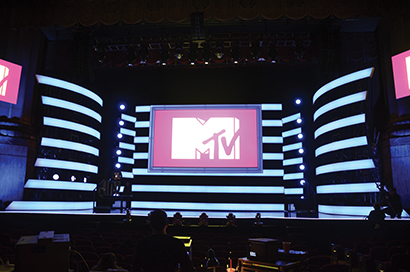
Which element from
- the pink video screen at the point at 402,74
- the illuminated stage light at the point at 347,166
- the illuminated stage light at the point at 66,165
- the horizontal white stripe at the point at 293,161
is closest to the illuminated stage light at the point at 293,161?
the horizontal white stripe at the point at 293,161

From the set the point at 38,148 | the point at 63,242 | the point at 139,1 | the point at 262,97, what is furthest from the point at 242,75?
the point at 63,242

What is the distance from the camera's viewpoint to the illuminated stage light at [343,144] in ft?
39.3

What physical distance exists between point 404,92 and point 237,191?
27.2 feet

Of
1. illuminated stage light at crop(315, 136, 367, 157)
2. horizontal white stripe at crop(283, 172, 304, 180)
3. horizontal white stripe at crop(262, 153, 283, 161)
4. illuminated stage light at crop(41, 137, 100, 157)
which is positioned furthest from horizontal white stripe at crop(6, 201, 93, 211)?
illuminated stage light at crop(315, 136, 367, 157)

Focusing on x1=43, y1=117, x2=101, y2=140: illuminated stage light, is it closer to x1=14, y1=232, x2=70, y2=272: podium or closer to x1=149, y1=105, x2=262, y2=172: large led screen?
x1=149, y1=105, x2=262, y2=172: large led screen

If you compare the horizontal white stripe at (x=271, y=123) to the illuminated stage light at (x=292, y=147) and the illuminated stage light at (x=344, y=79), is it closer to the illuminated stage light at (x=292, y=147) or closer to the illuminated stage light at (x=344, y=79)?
the illuminated stage light at (x=292, y=147)

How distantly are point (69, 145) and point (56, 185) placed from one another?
6.74 ft

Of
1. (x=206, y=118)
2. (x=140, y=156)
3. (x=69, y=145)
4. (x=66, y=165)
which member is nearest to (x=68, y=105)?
(x=69, y=145)

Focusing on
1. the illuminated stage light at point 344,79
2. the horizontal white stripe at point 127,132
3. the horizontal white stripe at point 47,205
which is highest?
the illuminated stage light at point 344,79

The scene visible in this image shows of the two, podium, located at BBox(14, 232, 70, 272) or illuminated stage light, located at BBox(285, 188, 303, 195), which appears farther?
illuminated stage light, located at BBox(285, 188, 303, 195)

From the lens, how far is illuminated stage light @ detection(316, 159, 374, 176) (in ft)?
37.9

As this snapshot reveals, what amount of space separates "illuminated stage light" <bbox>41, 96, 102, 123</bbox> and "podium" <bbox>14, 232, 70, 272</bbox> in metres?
13.0

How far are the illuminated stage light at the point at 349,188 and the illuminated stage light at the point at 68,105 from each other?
1258cm

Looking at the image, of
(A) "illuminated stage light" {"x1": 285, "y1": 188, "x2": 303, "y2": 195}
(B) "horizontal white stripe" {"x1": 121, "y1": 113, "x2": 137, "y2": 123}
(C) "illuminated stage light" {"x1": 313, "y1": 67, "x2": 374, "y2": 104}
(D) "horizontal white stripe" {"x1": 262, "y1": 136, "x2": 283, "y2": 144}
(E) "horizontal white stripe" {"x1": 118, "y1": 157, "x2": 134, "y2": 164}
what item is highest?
(C) "illuminated stage light" {"x1": 313, "y1": 67, "x2": 374, "y2": 104}
